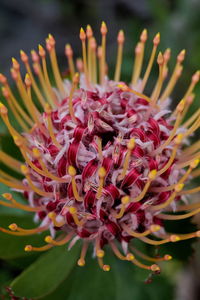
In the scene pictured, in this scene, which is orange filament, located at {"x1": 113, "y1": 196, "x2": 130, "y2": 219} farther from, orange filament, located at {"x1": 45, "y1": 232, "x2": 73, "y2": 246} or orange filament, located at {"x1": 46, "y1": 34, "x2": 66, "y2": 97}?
orange filament, located at {"x1": 46, "y1": 34, "x2": 66, "y2": 97}

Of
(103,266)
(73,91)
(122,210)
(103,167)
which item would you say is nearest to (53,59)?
(73,91)

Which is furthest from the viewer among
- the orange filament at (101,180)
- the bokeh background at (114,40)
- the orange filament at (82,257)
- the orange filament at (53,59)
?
the bokeh background at (114,40)

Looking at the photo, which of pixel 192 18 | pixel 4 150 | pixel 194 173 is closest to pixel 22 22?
pixel 192 18

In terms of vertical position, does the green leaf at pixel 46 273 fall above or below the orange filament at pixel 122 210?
below

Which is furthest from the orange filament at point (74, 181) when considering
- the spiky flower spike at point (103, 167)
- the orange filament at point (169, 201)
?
the orange filament at point (169, 201)

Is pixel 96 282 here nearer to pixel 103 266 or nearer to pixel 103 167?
pixel 103 266

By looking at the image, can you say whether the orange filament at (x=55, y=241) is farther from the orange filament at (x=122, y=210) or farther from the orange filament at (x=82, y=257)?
the orange filament at (x=122, y=210)
